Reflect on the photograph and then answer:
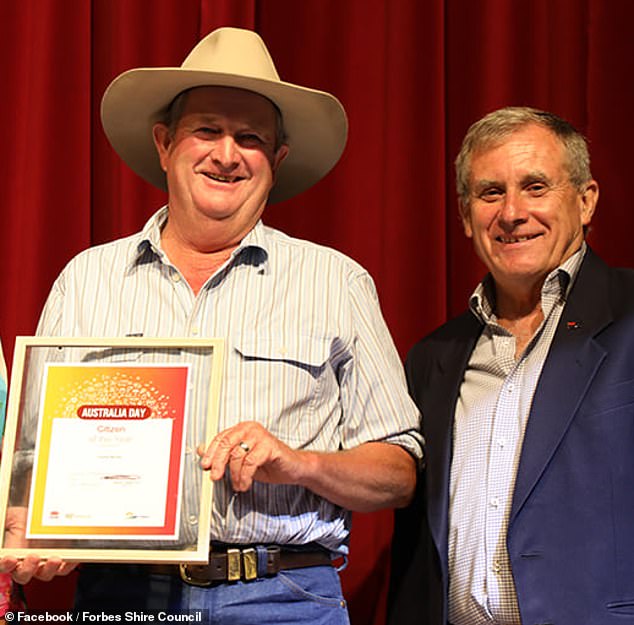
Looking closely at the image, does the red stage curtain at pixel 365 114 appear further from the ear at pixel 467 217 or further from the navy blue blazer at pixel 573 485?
the navy blue blazer at pixel 573 485

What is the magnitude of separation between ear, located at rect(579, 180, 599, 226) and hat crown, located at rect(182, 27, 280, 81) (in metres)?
0.64

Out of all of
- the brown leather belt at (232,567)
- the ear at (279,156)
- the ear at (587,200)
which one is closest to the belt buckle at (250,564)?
the brown leather belt at (232,567)

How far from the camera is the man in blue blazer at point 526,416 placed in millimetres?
1738

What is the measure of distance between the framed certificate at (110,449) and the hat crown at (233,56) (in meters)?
0.58

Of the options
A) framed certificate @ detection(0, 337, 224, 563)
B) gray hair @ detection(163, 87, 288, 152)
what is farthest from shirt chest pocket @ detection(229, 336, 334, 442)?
gray hair @ detection(163, 87, 288, 152)

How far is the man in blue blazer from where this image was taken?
1738 mm

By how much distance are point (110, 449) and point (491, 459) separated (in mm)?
702

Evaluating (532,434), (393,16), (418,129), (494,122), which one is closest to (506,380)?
(532,434)

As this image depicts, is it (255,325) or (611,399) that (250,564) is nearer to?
(255,325)

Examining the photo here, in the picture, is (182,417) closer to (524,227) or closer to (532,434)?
(532,434)

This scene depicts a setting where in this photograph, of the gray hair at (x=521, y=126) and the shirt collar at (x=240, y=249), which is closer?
the shirt collar at (x=240, y=249)
